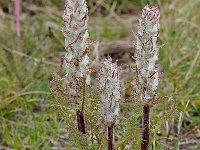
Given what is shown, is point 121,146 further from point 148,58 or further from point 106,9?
point 106,9

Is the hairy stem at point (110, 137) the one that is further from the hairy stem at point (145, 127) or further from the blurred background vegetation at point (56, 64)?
the blurred background vegetation at point (56, 64)

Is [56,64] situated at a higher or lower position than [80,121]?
higher

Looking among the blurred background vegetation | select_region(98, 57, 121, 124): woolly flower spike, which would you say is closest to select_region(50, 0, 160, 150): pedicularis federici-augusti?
select_region(98, 57, 121, 124): woolly flower spike

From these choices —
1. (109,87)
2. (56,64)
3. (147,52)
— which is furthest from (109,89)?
(56,64)

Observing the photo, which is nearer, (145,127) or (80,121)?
(145,127)

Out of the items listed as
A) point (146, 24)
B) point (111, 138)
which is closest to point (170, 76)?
point (111, 138)

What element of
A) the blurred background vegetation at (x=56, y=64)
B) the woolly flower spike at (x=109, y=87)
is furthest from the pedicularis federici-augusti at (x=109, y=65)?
the blurred background vegetation at (x=56, y=64)

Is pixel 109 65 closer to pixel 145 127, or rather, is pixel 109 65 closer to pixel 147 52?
pixel 147 52
